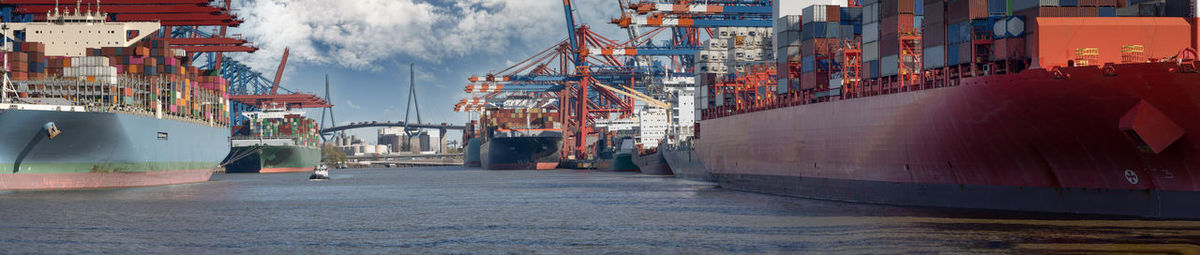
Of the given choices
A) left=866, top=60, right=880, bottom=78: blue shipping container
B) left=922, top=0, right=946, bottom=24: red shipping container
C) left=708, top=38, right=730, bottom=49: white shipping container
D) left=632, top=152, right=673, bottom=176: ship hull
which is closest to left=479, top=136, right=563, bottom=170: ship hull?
left=632, top=152, right=673, bottom=176: ship hull

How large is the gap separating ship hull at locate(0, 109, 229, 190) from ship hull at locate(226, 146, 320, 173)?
1687 inches

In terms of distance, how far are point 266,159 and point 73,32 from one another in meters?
41.4

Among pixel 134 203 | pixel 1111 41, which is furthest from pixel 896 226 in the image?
pixel 134 203

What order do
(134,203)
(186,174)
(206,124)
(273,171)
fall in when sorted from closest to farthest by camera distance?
1. (134,203)
2. (186,174)
3. (206,124)
4. (273,171)

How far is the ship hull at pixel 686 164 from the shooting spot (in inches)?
2250

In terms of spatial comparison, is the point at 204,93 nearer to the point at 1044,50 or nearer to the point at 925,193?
the point at 925,193

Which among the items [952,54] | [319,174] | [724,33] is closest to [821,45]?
[952,54]

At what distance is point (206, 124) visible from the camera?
62.2 m

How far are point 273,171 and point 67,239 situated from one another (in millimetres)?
76455

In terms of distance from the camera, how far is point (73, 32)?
57.7 m

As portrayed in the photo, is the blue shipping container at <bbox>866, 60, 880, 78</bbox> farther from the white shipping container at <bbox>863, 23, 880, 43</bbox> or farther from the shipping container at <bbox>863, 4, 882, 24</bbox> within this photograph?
the shipping container at <bbox>863, 4, 882, 24</bbox>

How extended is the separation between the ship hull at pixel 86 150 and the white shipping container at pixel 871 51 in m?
31.5

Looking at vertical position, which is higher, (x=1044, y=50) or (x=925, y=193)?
(x=1044, y=50)

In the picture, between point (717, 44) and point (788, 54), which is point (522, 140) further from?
point (788, 54)
